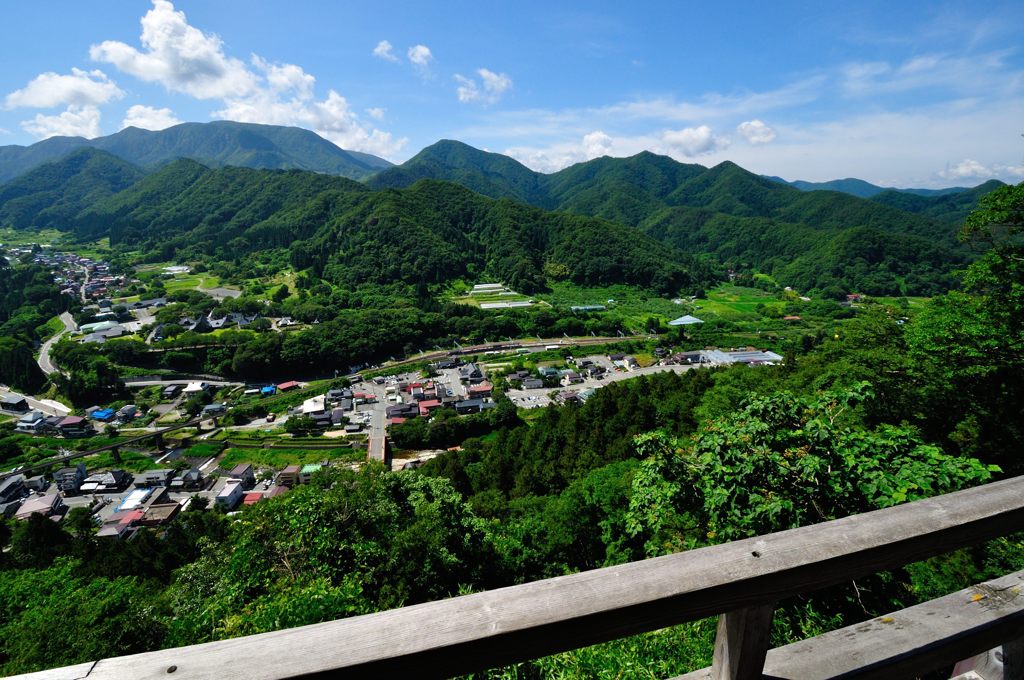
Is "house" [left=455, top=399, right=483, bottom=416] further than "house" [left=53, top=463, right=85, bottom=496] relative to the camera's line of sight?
Yes

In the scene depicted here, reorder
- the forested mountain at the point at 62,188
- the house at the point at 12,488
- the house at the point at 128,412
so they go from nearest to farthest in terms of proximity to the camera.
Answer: the house at the point at 12,488 < the house at the point at 128,412 < the forested mountain at the point at 62,188

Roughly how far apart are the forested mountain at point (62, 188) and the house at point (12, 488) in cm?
13146

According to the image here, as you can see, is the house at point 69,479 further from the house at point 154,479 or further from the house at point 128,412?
the house at point 128,412

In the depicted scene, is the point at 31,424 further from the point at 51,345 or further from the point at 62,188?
the point at 62,188

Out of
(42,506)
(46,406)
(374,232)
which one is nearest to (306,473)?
(42,506)

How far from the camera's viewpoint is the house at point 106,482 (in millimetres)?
→ 24578

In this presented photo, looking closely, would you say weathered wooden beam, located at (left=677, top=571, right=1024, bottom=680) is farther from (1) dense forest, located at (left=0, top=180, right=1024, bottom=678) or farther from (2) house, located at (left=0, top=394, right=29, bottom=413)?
(2) house, located at (left=0, top=394, right=29, bottom=413)

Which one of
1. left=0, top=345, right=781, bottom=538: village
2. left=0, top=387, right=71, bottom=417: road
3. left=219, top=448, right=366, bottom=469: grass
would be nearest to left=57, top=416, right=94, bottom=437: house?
left=0, top=345, right=781, bottom=538: village

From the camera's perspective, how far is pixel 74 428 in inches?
1233

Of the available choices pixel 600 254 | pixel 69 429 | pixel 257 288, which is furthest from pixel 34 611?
pixel 600 254

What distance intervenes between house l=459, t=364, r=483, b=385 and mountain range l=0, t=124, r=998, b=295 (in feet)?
110

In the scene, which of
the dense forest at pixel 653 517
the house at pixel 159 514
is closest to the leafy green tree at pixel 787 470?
the dense forest at pixel 653 517

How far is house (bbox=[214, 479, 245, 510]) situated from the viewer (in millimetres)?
22227

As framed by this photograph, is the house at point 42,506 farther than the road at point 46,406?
No
